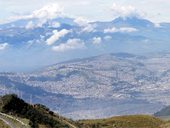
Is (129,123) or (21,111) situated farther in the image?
(129,123)

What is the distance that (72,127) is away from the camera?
68062mm

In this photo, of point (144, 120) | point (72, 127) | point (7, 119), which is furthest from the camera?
point (144, 120)

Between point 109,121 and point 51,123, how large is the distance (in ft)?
79.4

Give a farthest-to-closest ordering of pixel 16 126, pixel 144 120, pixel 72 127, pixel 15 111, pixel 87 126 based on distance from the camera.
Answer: pixel 144 120
pixel 87 126
pixel 72 127
pixel 15 111
pixel 16 126

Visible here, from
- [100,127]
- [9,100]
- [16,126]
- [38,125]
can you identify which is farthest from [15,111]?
[100,127]

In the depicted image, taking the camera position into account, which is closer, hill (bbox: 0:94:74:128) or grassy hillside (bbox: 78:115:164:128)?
hill (bbox: 0:94:74:128)

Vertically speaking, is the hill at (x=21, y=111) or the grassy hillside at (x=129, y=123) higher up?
the hill at (x=21, y=111)

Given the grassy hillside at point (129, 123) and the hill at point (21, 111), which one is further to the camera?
the grassy hillside at point (129, 123)

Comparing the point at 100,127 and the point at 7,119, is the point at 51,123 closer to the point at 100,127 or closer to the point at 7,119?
the point at 7,119

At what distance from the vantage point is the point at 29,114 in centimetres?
6462

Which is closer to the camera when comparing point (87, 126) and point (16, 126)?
point (16, 126)

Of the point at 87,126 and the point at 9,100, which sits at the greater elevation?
the point at 9,100

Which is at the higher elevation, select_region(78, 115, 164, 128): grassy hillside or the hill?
the hill

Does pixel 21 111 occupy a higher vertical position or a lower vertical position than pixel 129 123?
higher
